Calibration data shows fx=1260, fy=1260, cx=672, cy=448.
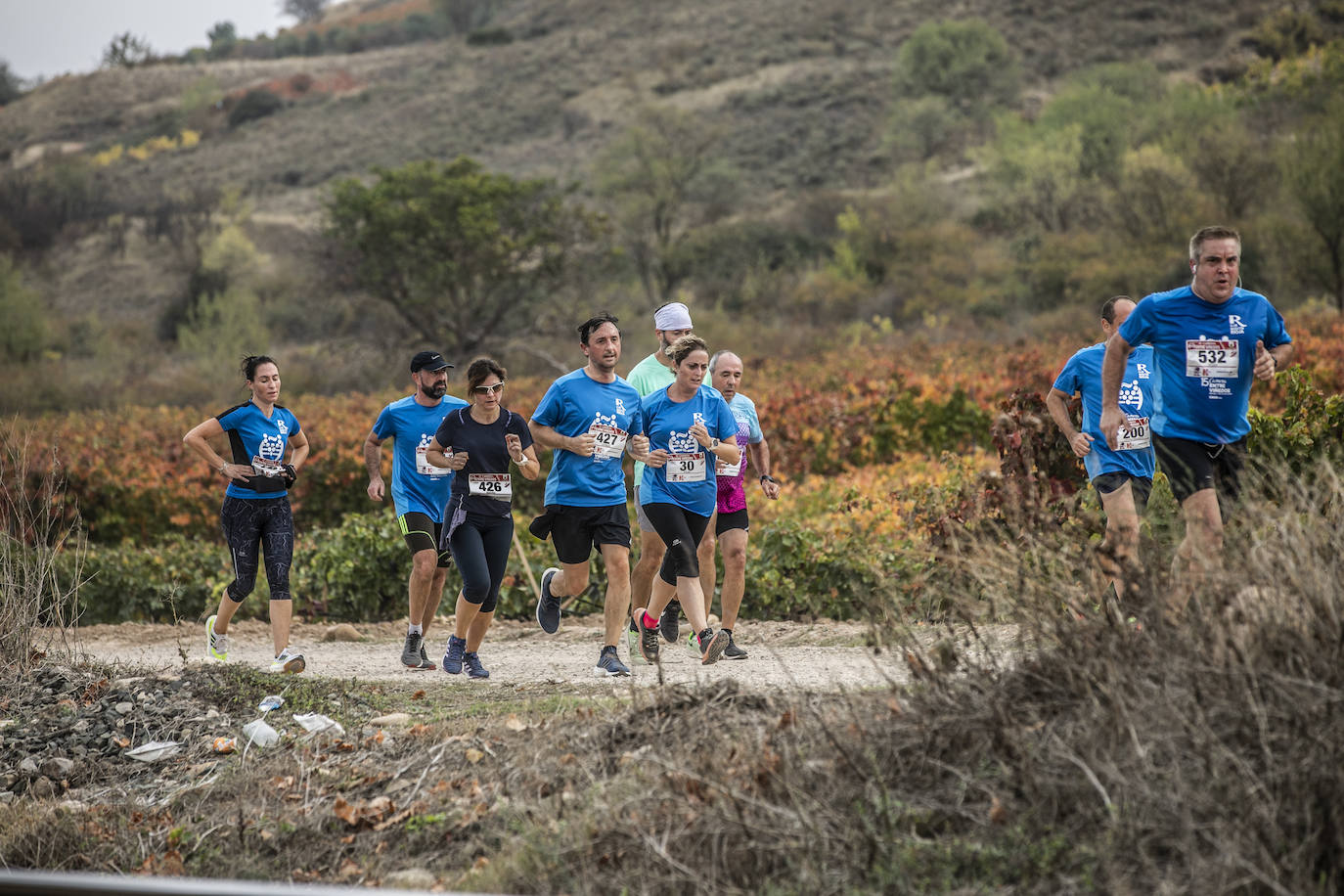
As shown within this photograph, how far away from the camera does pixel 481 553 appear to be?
7797 millimetres

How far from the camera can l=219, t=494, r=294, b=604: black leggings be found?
26.8ft

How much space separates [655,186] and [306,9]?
91683 mm

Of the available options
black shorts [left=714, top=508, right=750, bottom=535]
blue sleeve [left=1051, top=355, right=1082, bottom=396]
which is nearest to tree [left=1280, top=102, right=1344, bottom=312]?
blue sleeve [left=1051, top=355, right=1082, bottom=396]

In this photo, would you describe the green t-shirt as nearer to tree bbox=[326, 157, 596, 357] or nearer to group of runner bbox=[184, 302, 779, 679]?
group of runner bbox=[184, 302, 779, 679]

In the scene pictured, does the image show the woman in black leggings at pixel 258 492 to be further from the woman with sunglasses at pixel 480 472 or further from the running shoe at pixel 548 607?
the running shoe at pixel 548 607

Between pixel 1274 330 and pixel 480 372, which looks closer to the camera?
pixel 1274 330

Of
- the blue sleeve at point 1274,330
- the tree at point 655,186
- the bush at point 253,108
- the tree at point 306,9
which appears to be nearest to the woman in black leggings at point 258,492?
the blue sleeve at point 1274,330

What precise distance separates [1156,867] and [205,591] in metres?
10.7

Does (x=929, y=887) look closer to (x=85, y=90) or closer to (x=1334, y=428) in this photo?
(x=1334, y=428)

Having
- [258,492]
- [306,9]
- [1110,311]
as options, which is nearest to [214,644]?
[258,492]

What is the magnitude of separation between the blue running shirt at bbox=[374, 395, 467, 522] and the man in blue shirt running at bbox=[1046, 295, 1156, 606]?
3855 mm

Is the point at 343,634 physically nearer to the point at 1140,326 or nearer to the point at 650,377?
the point at 650,377

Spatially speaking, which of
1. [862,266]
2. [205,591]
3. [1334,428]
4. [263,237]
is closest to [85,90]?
[263,237]

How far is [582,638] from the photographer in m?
9.84
